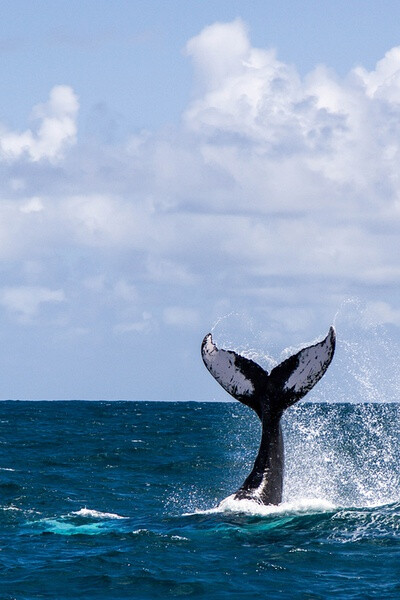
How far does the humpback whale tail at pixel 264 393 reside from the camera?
48.0ft

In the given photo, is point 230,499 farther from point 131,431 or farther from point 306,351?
point 131,431

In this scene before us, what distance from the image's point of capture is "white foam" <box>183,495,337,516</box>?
14922 mm

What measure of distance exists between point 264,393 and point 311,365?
1.14 meters

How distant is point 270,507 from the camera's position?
15055 mm

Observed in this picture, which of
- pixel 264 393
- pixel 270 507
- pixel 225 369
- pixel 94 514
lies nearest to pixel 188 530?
pixel 270 507

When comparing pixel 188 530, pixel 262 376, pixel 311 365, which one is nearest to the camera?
pixel 311 365

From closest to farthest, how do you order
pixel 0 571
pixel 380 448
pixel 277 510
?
1. pixel 0 571
2. pixel 277 510
3. pixel 380 448

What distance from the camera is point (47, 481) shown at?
22.6m

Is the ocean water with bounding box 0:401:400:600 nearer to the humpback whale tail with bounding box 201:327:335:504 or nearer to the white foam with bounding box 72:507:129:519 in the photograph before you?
the white foam with bounding box 72:507:129:519

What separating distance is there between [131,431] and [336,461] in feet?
42.9

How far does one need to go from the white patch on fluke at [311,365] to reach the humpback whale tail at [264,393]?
0.03m

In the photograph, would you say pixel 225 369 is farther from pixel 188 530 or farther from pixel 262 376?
pixel 188 530

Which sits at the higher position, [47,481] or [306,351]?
[306,351]

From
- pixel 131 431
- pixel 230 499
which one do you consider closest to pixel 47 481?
pixel 230 499
